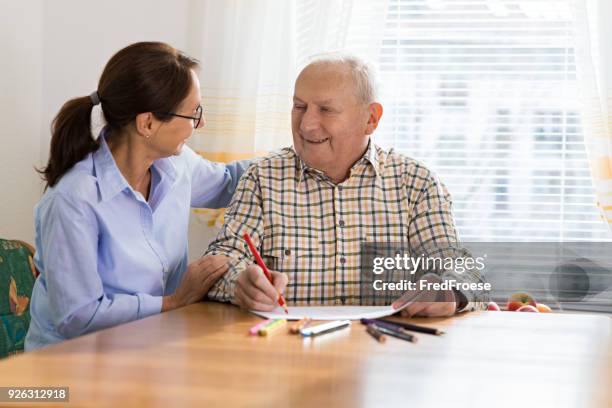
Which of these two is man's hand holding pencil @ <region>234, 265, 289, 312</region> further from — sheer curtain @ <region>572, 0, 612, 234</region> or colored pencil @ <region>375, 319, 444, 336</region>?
sheer curtain @ <region>572, 0, 612, 234</region>

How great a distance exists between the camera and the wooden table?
1.13 meters

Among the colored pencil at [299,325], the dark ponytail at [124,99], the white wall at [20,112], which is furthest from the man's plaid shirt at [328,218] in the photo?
the white wall at [20,112]

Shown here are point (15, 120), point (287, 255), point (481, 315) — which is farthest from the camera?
point (15, 120)

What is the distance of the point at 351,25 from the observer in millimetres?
3100

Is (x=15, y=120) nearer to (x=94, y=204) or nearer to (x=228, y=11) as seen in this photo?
(x=228, y=11)

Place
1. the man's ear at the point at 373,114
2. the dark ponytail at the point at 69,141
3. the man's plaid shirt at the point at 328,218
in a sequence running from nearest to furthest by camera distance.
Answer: the dark ponytail at the point at 69,141, the man's plaid shirt at the point at 328,218, the man's ear at the point at 373,114

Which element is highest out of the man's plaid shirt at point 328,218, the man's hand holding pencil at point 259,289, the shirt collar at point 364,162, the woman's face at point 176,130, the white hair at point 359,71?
the white hair at point 359,71

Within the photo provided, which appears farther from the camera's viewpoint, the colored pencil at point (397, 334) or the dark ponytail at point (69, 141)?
the dark ponytail at point (69, 141)

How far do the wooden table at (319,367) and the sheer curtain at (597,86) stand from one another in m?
1.29

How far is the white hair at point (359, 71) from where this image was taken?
7.38 feet

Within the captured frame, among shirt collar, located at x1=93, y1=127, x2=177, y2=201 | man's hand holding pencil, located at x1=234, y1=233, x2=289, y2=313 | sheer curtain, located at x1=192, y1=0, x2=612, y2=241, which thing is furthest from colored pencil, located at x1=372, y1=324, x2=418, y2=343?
sheer curtain, located at x1=192, y1=0, x2=612, y2=241

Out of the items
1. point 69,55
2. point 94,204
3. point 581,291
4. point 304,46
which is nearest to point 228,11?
point 304,46

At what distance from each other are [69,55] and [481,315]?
2044 mm

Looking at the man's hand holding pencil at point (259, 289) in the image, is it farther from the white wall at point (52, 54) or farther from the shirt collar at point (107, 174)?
the white wall at point (52, 54)
